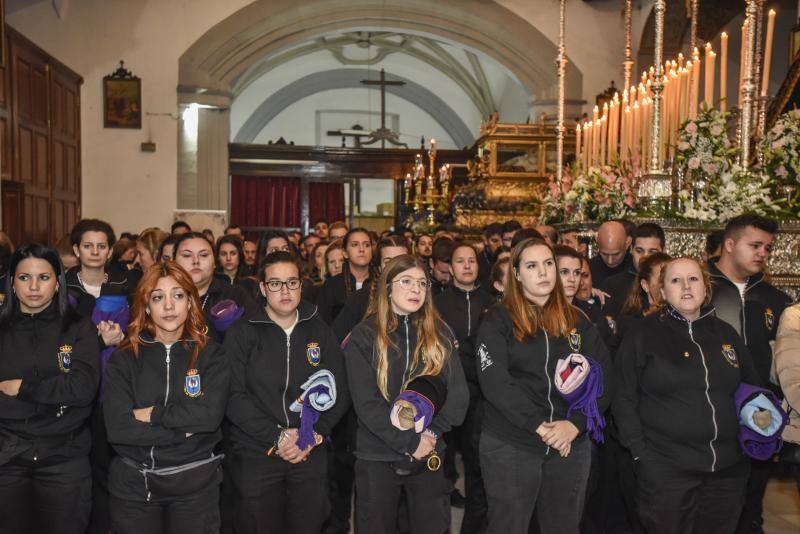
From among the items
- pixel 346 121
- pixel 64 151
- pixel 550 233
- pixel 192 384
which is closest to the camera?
pixel 192 384

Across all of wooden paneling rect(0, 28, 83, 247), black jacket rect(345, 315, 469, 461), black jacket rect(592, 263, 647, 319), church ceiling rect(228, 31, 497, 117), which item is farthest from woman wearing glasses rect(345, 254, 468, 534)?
church ceiling rect(228, 31, 497, 117)

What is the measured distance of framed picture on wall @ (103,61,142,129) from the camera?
1304 cm

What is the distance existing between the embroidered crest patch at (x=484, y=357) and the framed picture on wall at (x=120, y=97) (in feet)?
37.7

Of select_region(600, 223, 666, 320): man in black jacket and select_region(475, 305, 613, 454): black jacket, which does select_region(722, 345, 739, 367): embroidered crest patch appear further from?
select_region(600, 223, 666, 320): man in black jacket

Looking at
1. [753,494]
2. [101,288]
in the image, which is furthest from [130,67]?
[753,494]

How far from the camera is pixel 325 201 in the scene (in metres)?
17.5

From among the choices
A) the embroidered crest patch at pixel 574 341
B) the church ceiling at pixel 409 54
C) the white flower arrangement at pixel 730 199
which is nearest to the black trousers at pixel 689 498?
the embroidered crest patch at pixel 574 341

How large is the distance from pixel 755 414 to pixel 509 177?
8.17 meters

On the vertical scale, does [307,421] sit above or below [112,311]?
below

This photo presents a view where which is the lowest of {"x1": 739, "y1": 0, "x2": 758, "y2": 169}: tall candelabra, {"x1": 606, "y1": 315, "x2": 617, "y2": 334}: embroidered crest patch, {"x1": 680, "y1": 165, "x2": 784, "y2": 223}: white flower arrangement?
{"x1": 606, "y1": 315, "x2": 617, "y2": 334}: embroidered crest patch

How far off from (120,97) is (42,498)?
36.5 ft

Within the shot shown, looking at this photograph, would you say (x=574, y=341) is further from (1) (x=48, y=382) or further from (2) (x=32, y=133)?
(2) (x=32, y=133)

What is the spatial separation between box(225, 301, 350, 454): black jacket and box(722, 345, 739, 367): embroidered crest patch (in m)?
1.66

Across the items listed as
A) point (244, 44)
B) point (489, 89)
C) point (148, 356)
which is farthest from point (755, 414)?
point (489, 89)
